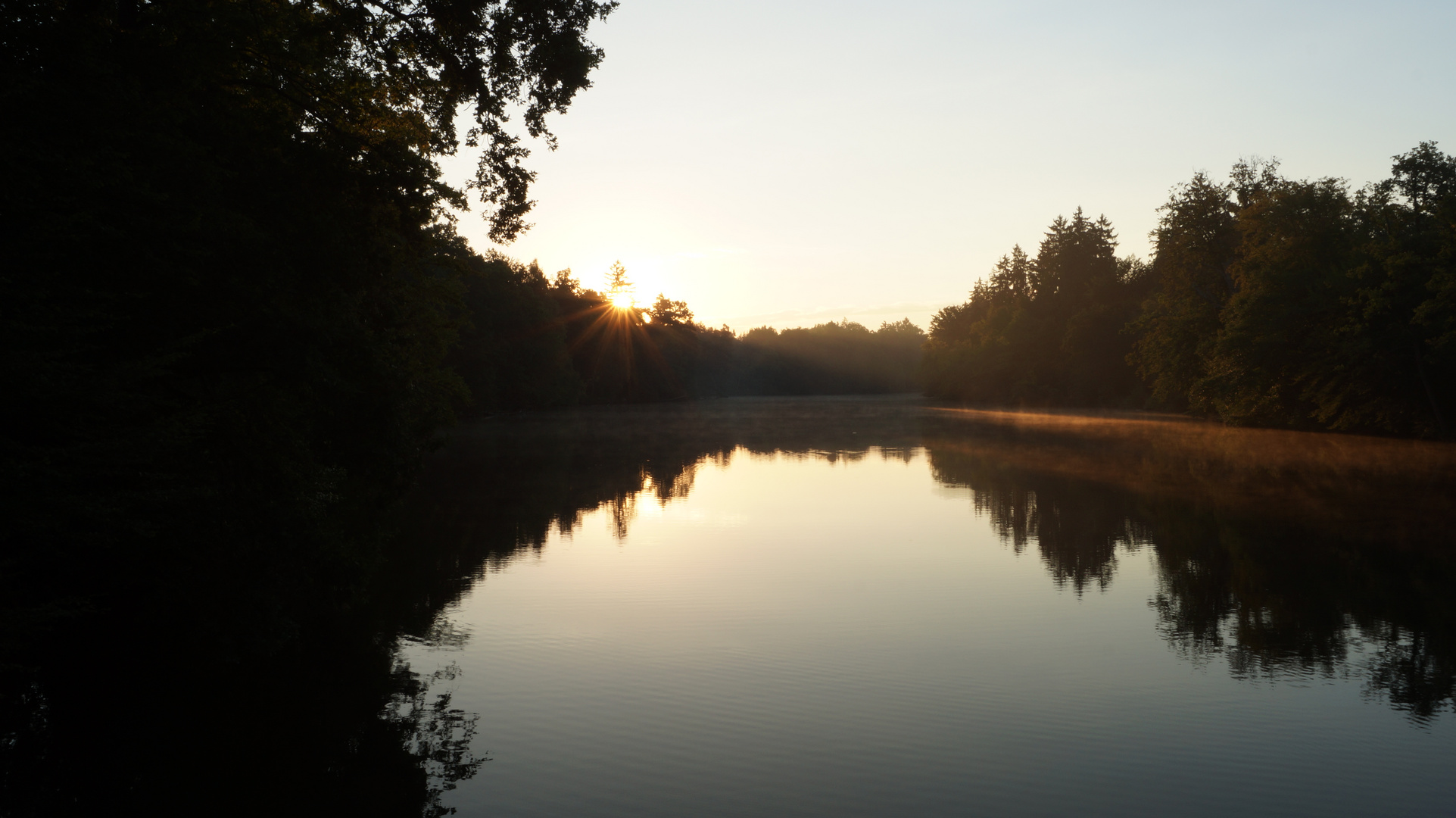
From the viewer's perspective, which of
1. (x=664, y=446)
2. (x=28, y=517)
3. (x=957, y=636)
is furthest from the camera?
(x=664, y=446)

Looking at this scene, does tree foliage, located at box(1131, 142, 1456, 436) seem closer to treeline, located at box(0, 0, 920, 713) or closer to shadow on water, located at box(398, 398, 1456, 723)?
shadow on water, located at box(398, 398, 1456, 723)

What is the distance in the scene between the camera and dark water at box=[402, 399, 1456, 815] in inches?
244

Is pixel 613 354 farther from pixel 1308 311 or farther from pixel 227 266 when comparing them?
pixel 227 266

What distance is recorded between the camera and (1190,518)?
17.2 meters

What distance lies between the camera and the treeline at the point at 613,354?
6706 centimetres

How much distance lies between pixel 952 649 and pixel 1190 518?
32.3 ft

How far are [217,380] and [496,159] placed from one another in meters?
5.08

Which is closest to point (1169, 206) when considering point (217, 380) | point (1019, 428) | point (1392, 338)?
point (1019, 428)

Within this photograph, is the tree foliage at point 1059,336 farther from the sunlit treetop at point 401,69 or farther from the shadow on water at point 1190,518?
the sunlit treetop at point 401,69

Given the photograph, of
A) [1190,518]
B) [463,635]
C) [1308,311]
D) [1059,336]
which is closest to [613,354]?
[1059,336]

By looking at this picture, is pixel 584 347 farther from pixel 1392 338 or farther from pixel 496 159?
pixel 496 159

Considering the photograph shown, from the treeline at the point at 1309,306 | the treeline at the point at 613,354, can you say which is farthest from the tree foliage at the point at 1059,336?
the treeline at the point at 613,354

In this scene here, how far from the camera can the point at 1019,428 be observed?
48.0 m

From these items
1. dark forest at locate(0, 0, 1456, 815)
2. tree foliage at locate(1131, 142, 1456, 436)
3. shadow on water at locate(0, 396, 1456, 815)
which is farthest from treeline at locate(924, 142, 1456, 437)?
dark forest at locate(0, 0, 1456, 815)
